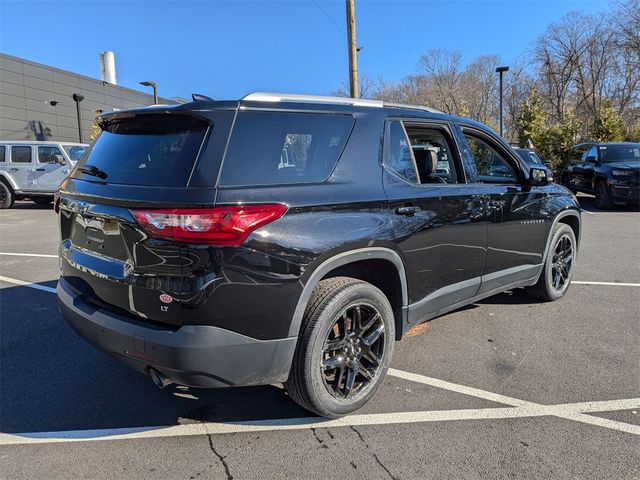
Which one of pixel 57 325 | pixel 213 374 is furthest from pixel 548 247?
pixel 57 325

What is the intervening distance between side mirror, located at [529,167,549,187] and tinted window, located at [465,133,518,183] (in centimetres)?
14

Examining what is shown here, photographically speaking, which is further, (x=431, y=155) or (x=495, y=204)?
(x=495, y=204)

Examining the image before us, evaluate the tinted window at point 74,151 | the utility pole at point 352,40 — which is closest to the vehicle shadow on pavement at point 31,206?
the tinted window at point 74,151

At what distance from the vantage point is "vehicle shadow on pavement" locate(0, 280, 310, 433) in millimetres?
2996

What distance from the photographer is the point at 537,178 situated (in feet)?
14.6

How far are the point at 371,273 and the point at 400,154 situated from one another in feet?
2.80

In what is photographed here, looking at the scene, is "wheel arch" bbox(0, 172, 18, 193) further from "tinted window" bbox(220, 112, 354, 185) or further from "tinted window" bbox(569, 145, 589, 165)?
"tinted window" bbox(569, 145, 589, 165)

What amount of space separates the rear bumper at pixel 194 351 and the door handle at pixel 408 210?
1120 millimetres

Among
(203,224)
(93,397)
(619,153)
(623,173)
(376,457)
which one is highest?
(619,153)

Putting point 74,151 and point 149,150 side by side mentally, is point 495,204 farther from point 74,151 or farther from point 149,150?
point 74,151

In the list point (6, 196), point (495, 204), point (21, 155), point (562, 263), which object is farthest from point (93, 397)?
point (6, 196)

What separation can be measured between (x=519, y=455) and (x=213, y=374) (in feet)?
5.61

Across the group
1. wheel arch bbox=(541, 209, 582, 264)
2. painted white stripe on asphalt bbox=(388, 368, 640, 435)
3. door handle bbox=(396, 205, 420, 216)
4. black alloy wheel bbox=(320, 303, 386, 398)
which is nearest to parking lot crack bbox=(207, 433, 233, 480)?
black alloy wheel bbox=(320, 303, 386, 398)

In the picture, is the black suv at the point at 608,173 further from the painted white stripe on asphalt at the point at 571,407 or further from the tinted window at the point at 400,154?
the tinted window at the point at 400,154
